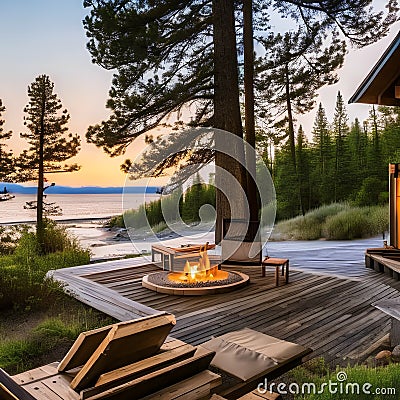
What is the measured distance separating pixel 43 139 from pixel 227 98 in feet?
11.3

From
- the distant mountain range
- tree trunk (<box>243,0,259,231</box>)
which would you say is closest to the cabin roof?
tree trunk (<box>243,0,259,231</box>)

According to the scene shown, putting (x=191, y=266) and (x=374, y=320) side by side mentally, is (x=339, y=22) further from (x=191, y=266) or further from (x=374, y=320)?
(x=374, y=320)

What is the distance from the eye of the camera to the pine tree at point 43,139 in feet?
24.0

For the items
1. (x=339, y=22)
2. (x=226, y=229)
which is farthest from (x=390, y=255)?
(x=339, y=22)

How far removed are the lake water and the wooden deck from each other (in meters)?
1.60

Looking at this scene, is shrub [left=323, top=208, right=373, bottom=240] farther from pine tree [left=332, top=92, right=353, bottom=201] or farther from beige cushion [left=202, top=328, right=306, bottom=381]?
beige cushion [left=202, top=328, right=306, bottom=381]

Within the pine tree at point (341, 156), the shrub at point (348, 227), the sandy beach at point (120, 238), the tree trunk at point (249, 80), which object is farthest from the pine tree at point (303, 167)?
the sandy beach at point (120, 238)

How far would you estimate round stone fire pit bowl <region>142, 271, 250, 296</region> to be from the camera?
5105mm

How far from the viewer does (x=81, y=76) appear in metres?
7.39

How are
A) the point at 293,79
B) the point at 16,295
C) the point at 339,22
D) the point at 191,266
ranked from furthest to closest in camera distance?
the point at 293,79
the point at 339,22
the point at 191,266
the point at 16,295

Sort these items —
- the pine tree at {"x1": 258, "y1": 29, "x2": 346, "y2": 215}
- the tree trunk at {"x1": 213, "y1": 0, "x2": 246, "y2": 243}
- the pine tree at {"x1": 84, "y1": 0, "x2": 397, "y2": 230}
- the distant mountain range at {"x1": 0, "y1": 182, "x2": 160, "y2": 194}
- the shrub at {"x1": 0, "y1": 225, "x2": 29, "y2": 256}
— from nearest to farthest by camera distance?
the shrub at {"x1": 0, "y1": 225, "x2": 29, "y2": 256}
the pine tree at {"x1": 84, "y1": 0, "x2": 397, "y2": 230}
the distant mountain range at {"x1": 0, "y1": 182, "x2": 160, "y2": 194}
the tree trunk at {"x1": 213, "y1": 0, "x2": 246, "y2": 243}
the pine tree at {"x1": 258, "y1": 29, "x2": 346, "y2": 215}

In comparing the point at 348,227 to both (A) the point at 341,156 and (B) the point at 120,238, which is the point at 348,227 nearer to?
(A) the point at 341,156

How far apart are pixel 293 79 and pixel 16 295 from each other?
27.9ft

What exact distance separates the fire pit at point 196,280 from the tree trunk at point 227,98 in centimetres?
200
